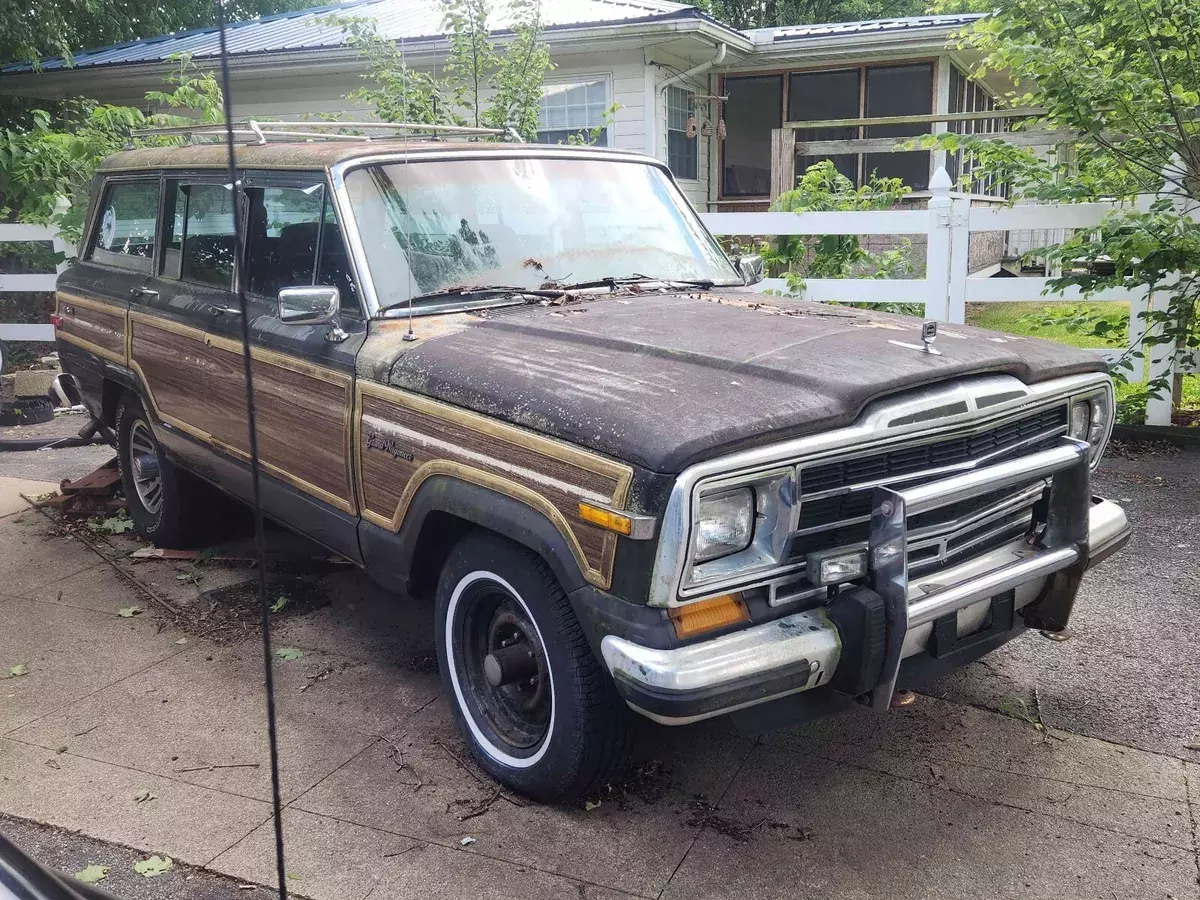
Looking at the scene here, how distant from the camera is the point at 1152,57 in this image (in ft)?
21.4

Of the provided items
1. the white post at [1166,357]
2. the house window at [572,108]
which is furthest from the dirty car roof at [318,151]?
the house window at [572,108]

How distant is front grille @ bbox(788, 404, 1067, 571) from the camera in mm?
2803

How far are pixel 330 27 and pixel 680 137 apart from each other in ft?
15.6

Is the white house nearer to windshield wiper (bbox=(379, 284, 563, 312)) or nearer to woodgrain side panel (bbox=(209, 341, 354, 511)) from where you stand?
woodgrain side panel (bbox=(209, 341, 354, 511))

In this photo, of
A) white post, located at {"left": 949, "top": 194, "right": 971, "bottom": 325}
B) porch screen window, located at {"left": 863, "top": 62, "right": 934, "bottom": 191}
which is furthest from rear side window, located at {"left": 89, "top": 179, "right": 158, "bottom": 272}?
porch screen window, located at {"left": 863, "top": 62, "right": 934, "bottom": 191}

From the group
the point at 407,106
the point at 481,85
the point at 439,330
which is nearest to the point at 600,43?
the point at 481,85

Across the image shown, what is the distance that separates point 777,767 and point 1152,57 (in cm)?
543

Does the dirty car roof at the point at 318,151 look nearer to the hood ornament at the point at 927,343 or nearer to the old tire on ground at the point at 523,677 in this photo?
the old tire on ground at the point at 523,677

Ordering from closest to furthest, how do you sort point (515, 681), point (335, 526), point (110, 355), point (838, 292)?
point (515, 681) < point (335, 526) < point (110, 355) < point (838, 292)

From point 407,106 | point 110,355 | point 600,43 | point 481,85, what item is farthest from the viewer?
point 600,43

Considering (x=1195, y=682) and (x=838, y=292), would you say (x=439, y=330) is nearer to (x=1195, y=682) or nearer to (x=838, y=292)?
(x=1195, y=682)

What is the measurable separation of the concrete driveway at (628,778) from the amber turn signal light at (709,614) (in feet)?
2.40

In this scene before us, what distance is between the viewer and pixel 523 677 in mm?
3184

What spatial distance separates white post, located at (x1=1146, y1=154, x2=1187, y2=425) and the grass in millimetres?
259
